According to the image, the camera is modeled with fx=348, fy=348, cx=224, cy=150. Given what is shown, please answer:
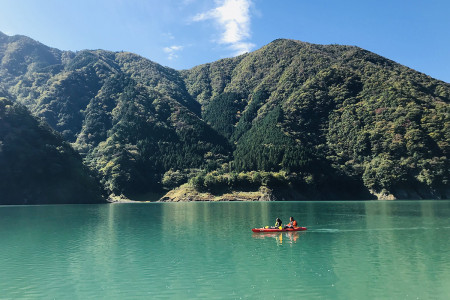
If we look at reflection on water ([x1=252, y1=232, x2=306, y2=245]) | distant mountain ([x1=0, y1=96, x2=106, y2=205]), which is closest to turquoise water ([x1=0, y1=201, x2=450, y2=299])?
reflection on water ([x1=252, y1=232, x2=306, y2=245])

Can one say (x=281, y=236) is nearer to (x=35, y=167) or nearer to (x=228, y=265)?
(x=228, y=265)

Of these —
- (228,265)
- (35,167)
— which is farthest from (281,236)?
(35,167)

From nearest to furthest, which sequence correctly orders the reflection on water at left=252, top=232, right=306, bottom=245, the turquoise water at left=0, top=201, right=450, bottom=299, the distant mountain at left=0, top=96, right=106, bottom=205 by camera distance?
the turquoise water at left=0, top=201, right=450, bottom=299, the reflection on water at left=252, top=232, right=306, bottom=245, the distant mountain at left=0, top=96, right=106, bottom=205

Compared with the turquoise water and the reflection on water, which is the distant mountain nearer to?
the turquoise water

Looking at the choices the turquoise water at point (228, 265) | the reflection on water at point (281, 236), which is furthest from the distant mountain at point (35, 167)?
the reflection on water at point (281, 236)

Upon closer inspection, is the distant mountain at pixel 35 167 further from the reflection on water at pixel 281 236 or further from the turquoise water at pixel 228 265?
the reflection on water at pixel 281 236

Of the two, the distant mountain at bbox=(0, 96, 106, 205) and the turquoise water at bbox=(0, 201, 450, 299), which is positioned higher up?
the distant mountain at bbox=(0, 96, 106, 205)

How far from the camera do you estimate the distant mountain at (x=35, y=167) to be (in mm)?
160000

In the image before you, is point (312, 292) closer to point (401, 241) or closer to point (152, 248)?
point (152, 248)

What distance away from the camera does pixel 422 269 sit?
100ft

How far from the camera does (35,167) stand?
543 ft

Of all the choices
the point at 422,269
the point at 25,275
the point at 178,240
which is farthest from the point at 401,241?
the point at 25,275

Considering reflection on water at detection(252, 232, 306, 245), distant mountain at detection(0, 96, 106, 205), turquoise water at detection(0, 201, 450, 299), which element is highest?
distant mountain at detection(0, 96, 106, 205)

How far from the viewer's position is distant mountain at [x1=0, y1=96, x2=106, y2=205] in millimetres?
160000
